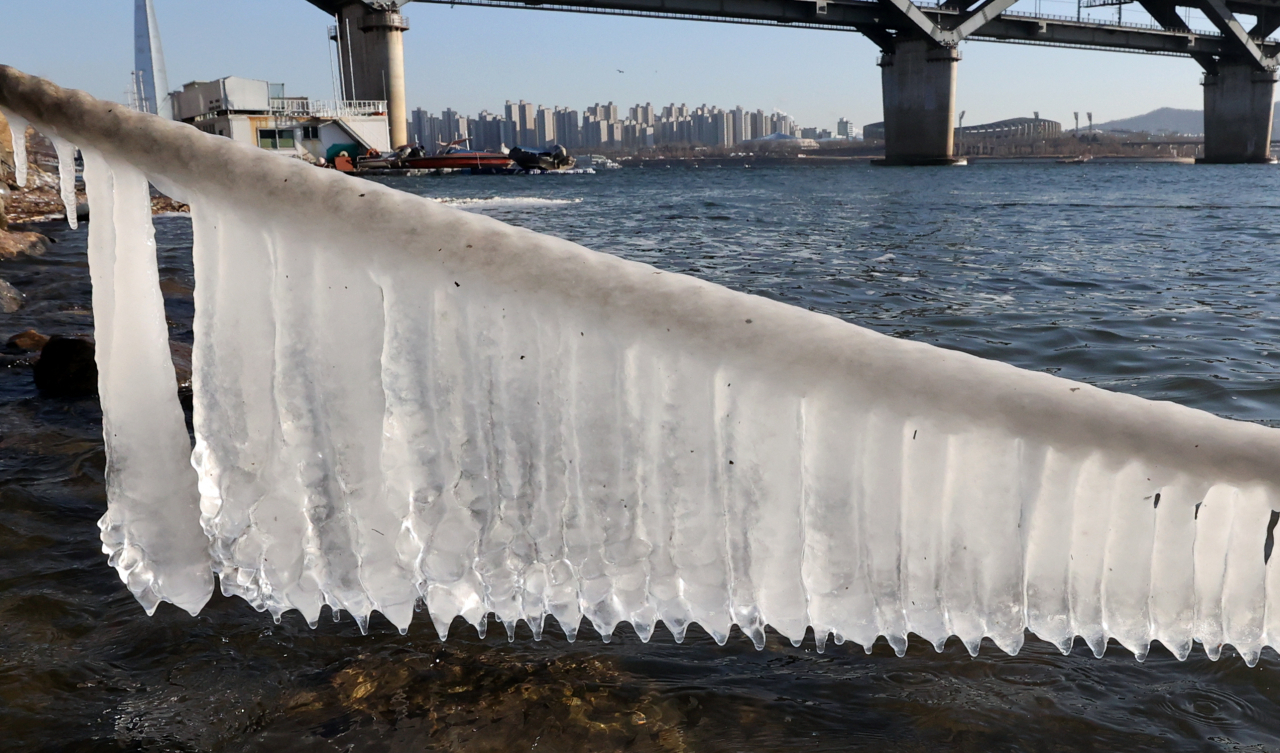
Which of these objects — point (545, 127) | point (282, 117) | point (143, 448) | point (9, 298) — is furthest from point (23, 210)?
point (545, 127)

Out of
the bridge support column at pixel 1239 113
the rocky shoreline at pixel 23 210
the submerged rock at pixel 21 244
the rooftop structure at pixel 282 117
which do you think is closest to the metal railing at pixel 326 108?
the rooftop structure at pixel 282 117

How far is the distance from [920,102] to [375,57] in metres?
33.7

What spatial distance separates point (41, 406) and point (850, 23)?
57.8 metres

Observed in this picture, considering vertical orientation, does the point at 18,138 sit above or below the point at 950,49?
below

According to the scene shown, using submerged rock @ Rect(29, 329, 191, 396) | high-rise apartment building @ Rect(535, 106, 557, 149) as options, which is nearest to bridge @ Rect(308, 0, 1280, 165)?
submerged rock @ Rect(29, 329, 191, 396)

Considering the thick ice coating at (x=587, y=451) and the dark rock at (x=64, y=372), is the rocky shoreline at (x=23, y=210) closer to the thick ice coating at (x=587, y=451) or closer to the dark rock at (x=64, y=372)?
the dark rock at (x=64, y=372)

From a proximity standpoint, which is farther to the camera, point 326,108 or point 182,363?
point 326,108

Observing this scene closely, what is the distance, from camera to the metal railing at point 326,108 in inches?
1875

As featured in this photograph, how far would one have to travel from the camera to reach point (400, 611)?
1165 millimetres

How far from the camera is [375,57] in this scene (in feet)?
Result: 164

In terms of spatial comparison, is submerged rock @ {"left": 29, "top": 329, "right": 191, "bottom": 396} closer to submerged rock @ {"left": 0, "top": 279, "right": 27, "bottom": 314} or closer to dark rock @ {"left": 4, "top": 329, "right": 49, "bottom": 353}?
dark rock @ {"left": 4, "top": 329, "right": 49, "bottom": 353}

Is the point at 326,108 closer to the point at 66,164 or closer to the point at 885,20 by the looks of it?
the point at 885,20

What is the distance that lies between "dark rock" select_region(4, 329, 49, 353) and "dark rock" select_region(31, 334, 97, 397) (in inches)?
29.4

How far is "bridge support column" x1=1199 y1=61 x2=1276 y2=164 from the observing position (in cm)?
6106
